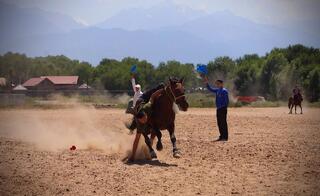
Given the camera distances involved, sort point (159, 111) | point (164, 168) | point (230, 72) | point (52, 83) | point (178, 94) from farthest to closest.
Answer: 1. point (52, 83)
2. point (230, 72)
3. point (159, 111)
4. point (178, 94)
5. point (164, 168)

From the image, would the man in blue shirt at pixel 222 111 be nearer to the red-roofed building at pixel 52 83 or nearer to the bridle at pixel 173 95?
the bridle at pixel 173 95

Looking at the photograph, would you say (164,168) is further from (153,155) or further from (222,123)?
(222,123)

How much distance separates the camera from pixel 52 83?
304 feet

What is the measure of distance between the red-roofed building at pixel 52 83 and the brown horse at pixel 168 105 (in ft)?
242

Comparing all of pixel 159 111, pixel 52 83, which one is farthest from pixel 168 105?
pixel 52 83

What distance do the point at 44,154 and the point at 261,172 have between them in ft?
18.7

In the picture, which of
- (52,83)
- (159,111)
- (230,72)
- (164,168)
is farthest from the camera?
(52,83)

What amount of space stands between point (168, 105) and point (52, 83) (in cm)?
8276

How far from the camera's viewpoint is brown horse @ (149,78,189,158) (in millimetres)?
12344

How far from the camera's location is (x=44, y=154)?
13047 millimetres

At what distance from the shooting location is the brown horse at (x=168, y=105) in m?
12.3

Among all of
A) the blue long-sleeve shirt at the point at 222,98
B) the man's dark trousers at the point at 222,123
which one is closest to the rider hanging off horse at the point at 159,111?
the man's dark trousers at the point at 222,123

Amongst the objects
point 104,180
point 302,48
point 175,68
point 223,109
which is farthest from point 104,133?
point 175,68

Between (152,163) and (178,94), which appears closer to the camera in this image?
(152,163)
